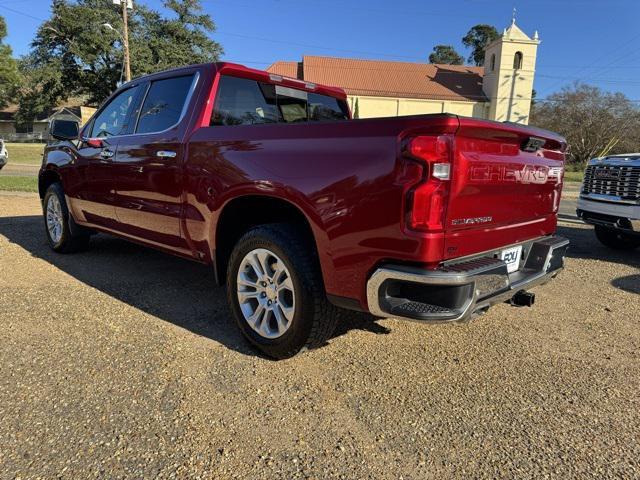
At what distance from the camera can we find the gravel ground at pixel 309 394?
219cm

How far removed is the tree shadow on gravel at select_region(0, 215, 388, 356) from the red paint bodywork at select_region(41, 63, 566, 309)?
533mm

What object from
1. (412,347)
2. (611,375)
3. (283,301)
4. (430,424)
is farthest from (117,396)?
(611,375)

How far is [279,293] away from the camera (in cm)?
303

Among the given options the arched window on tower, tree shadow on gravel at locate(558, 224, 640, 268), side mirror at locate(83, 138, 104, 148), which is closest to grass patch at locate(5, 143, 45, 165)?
side mirror at locate(83, 138, 104, 148)

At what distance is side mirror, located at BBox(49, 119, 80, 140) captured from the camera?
17.0ft

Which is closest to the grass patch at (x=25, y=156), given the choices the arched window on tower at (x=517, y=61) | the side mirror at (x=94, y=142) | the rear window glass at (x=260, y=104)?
the side mirror at (x=94, y=142)

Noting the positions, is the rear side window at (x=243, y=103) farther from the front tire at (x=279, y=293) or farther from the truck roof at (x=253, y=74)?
the front tire at (x=279, y=293)

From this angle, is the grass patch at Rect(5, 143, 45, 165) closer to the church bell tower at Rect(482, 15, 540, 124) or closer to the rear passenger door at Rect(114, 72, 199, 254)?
the rear passenger door at Rect(114, 72, 199, 254)

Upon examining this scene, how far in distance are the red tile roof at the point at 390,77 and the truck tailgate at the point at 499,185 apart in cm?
5184

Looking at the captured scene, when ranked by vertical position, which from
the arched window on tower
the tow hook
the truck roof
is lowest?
the tow hook

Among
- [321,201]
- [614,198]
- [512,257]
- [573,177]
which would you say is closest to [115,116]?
[321,201]

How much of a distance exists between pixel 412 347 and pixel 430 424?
940mm

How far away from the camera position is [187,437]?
233 centimetres

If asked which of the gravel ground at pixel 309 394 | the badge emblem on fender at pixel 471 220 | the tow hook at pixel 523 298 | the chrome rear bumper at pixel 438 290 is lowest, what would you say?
the gravel ground at pixel 309 394
